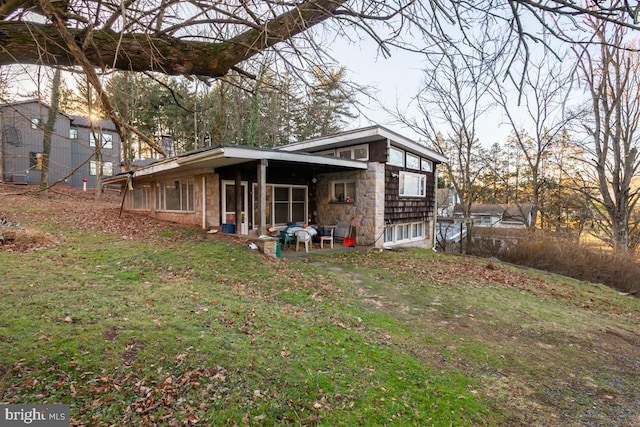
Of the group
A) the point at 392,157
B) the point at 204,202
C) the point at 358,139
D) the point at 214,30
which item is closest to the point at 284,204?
the point at 204,202

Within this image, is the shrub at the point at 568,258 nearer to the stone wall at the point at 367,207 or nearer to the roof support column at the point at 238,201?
the stone wall at the point at 367,207

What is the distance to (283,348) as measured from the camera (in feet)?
11.4

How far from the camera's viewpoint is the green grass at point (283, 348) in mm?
2529

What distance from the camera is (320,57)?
278 centimetres

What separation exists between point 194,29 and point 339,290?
4846mm

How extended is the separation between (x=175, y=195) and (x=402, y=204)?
920 centimetres

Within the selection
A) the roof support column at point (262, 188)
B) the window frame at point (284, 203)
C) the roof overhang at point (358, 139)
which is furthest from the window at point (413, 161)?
the roof support column at point (262, 188)

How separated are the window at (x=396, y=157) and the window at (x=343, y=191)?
5.58 feet

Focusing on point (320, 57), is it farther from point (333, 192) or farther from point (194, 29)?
point (333, 192)

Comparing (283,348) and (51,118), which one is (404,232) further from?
(51,118)

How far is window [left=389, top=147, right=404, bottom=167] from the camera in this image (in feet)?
37.2

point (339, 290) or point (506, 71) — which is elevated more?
point (506, 71)

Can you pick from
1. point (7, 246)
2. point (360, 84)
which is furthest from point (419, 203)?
point (7, 246)

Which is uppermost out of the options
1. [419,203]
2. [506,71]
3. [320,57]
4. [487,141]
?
[487,141]
